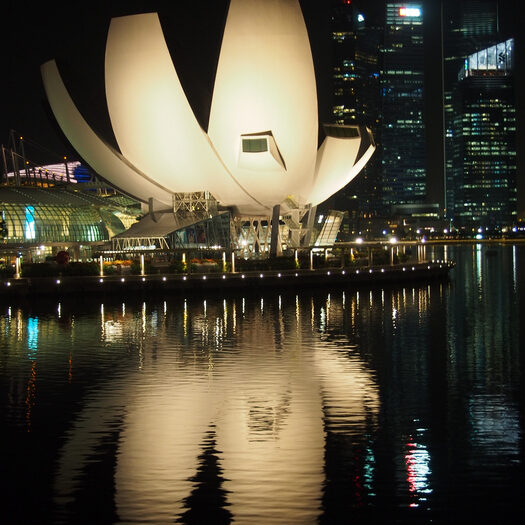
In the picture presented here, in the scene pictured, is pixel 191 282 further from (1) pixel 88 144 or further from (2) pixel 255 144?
(1) pixel 88 144

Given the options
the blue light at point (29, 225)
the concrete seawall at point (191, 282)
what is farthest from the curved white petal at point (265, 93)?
the blue light at point (29, 225)

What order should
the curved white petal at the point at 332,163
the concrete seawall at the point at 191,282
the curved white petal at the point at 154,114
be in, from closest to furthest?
the concrete seawall at the point at 191,282 < the curved white petal at the point at 154,114 < the curved white petal at the point at 332,163

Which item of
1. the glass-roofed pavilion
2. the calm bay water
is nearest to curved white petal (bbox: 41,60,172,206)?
the glass-roofed pavilion

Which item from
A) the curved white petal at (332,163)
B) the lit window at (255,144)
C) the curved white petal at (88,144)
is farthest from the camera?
the curved white petal at (332,163)

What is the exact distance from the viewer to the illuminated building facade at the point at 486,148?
589ft

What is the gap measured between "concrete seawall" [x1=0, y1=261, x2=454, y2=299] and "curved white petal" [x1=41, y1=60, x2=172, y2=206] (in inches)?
348

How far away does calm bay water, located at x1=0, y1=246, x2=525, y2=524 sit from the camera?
846 cm

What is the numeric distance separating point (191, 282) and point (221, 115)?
28.6ft

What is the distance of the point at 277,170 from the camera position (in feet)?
129

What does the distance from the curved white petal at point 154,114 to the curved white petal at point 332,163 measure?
5138mm

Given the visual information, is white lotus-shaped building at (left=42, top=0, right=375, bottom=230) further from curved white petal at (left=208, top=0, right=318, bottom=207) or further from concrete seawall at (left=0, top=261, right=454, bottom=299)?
concrete seawall at (left=0, top=261, right=454, bottom=299)

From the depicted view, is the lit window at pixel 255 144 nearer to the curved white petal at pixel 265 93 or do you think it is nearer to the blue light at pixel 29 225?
the curved white petal at pixel 265 93

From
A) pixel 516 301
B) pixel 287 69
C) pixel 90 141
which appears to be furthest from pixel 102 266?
pixel 516 301

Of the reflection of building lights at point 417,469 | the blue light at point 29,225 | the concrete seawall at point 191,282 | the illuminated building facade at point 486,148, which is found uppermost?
the illuminated building facade at point 486,148
